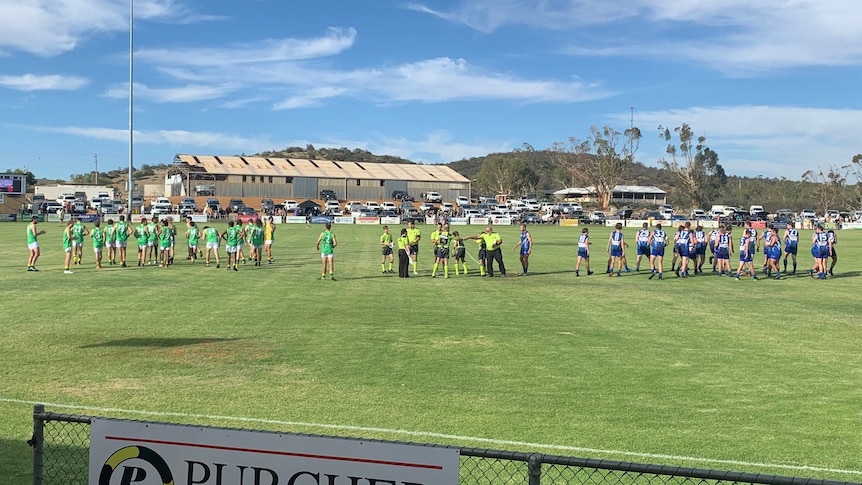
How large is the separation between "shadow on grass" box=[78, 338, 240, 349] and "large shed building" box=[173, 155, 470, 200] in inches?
3302

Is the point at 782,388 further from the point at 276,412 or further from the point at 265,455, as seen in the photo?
the point at 265,455

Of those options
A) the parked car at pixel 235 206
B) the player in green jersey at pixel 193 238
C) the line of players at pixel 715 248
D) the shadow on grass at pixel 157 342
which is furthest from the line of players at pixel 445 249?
the parked car at pixel 235 206

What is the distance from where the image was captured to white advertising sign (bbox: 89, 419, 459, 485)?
405 centimetres

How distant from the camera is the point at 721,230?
2623 centimetres

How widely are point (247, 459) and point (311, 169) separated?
100762 mm

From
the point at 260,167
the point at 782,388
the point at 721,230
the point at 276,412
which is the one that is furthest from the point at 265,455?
the point at 260,167

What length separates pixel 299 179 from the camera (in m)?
99.6

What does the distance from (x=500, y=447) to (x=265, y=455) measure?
3.58 meters

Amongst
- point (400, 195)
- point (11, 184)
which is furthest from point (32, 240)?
point (400, 195)

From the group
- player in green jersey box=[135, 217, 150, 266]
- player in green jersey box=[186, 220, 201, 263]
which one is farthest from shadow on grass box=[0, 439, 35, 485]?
player in green jersey box=[186, 220, 201, 263]

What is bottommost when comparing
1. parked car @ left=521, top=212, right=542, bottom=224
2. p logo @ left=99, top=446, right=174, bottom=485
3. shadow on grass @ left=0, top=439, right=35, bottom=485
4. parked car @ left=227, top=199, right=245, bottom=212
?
shadow on grass @ left=0, top=439, right=35, bottom=485

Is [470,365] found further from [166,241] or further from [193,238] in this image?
[193,238]

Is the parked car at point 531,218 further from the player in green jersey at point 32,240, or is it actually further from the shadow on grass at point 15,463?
the shadow on grass at point 15,463

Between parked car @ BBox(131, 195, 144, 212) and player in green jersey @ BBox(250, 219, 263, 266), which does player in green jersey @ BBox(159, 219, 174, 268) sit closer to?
player in green jersey @ BBox(250, 219, 263, 266)
